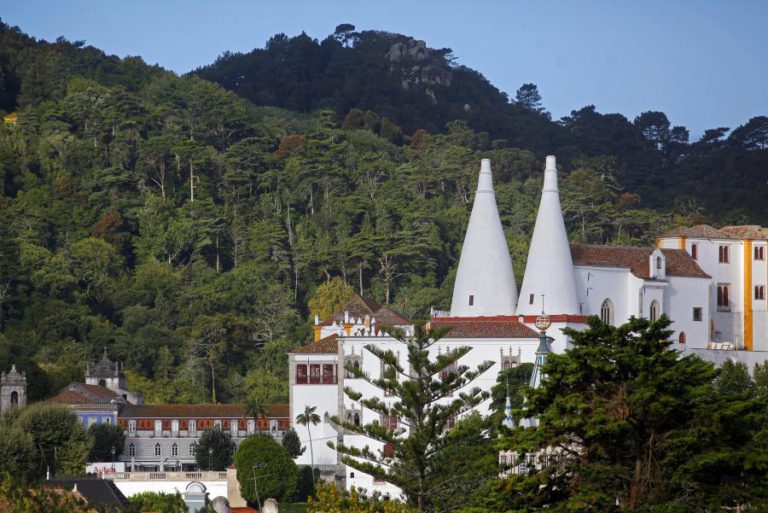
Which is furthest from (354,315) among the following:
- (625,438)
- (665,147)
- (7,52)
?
(665,147)

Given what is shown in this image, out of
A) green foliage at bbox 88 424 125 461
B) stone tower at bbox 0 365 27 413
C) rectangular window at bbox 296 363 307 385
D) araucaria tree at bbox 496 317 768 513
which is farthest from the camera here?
stone tower at bbox 0 365 27 413

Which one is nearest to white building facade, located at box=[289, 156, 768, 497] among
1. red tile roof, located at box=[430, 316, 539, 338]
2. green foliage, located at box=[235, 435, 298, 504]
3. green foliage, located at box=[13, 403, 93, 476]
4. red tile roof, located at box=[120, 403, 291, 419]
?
red tile roof, located at box=[430, 316, 539, 338]

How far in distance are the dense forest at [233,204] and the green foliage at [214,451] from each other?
9697mm

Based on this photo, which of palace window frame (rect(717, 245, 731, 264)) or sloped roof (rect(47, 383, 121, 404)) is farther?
sloped roof (rect(47, 383, 121, 404))

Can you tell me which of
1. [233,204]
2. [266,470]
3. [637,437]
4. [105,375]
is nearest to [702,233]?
[266,470]

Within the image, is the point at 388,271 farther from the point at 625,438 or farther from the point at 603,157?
the point at 625,438

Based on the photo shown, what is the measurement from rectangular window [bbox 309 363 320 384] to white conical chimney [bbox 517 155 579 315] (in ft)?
26.8

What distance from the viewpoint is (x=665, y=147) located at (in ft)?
496

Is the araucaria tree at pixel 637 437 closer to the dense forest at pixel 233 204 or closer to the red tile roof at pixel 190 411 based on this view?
the red tile roof at pixel 190 411

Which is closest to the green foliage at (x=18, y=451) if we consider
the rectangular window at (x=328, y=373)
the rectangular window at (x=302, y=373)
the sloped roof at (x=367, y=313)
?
the rectangular window at (x=302, y=373)

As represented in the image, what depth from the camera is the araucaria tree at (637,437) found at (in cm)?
3253

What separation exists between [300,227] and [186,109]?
76.9 ft

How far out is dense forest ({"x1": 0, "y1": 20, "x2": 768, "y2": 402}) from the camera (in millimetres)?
98125

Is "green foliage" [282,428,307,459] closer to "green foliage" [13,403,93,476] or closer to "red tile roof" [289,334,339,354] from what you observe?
"red tile roof" [289,334,339,354]
